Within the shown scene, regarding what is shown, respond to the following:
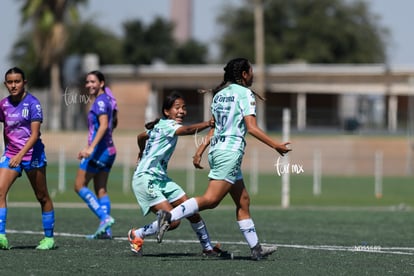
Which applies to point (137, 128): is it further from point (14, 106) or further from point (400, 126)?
point (14, 106)

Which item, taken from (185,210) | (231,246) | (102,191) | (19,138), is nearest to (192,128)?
(185,210)

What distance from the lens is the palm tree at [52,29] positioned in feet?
185

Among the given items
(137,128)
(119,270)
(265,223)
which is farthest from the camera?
(137,128)

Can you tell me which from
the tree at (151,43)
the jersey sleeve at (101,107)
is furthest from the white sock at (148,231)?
the tree at (151,43)

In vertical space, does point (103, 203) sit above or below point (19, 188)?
above

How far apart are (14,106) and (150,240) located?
9.40ft

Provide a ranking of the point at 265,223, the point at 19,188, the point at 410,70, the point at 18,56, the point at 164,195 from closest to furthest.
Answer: the point at 164,195 < the point at 265,223 < the point at 19,188 < the point at 410,70 < the point at 18,56

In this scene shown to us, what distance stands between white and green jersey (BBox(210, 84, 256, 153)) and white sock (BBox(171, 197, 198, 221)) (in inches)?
23.6

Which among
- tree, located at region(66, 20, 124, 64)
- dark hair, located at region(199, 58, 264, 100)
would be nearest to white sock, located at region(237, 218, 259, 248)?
dark hair, located at region(199, 58, 264, 100)

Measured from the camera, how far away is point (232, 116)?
1128 centimetres

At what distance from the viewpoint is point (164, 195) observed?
12.0 meters

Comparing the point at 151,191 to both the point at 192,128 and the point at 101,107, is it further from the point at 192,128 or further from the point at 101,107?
the point at 101,107

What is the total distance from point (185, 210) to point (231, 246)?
2592 millimetres

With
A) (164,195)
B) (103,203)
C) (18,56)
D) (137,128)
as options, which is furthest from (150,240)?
(18,56)
